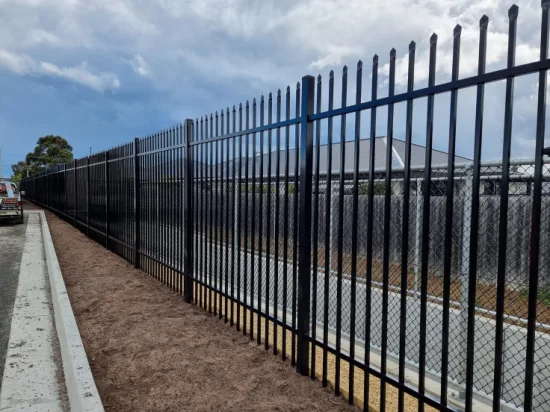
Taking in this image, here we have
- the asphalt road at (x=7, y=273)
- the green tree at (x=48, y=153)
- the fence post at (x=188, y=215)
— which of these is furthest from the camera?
the green tree at (x=48, y=153)

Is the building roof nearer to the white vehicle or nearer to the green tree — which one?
the white vehicle

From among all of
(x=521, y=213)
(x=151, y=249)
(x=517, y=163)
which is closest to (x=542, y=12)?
(x=517, y=163)

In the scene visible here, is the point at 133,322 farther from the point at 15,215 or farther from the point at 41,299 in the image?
the point at 15,215

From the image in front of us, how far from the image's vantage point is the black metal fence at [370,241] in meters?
2.31

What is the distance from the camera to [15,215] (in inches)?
662

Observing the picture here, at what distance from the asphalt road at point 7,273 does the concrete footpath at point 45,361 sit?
71 mm

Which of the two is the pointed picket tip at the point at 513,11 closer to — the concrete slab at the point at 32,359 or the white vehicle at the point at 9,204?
the concrete slab at the point at 32,359

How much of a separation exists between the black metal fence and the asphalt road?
2136 millimetres

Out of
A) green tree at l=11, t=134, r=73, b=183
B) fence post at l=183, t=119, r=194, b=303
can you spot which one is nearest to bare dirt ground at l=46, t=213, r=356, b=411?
fence post at l=183, t=119, r=194, b=303

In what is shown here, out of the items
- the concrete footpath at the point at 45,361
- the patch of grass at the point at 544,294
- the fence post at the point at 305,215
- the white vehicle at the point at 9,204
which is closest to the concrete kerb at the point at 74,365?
the concrete footpath at the point at 45,361

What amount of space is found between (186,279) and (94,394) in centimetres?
279

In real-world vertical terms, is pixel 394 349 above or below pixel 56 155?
below

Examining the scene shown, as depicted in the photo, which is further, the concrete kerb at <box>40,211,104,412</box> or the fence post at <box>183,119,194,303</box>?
the fence post at <box>183,119,194,303</box>

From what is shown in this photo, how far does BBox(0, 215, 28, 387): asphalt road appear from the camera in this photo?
4.52 m
